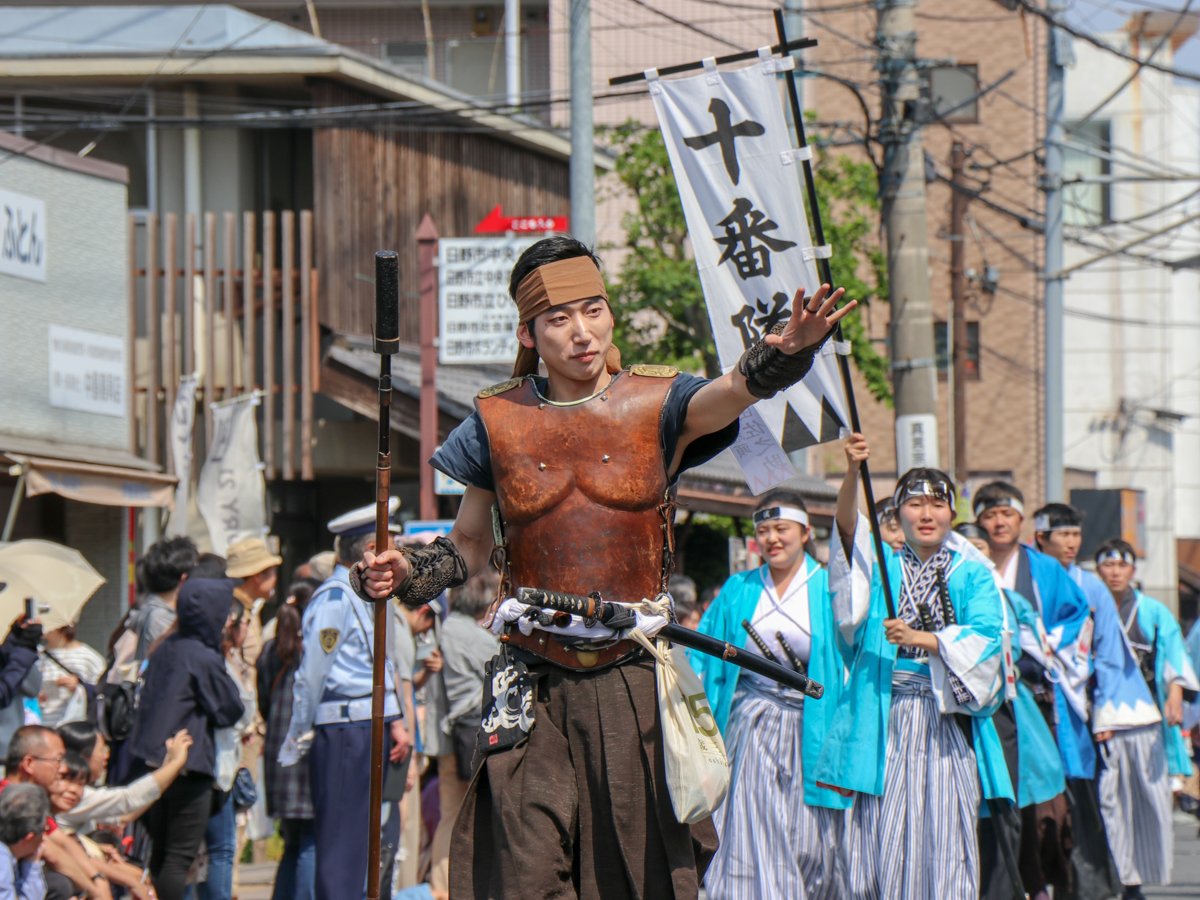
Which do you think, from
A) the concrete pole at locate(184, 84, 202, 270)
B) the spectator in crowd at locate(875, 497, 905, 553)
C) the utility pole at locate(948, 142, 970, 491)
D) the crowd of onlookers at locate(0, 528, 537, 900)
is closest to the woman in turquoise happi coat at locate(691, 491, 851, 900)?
the spectator in crowd at locate(875, 497, 905, 553)

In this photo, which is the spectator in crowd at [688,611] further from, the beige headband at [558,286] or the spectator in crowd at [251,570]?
the beige headband at [558,286]

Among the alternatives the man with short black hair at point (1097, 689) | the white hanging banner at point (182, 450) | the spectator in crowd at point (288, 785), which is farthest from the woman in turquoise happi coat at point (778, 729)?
the white hanging banner at point (182, 450)

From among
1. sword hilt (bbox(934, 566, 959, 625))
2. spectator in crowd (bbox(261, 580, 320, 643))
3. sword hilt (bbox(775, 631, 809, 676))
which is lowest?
sword hilt (bbox(775, 631, 809, 676))

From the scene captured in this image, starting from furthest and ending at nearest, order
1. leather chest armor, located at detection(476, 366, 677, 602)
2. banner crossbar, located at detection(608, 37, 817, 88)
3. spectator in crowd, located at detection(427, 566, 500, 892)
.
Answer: spectator in crowd, located at detection(427, 566, 500, 892), banner crossbar, located at detection(608, 37, 817, 88), leather chest armor, located at detection(476, 366, 677, 602)

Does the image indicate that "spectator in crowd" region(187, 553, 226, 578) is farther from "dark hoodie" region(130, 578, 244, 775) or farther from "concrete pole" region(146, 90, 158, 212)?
"concrete pole" region(146, 90, 158, 212)

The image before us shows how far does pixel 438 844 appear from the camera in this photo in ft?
26.5

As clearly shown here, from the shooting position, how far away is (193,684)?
6.75m

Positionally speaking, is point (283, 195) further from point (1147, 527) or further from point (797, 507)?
point (1147, 527)

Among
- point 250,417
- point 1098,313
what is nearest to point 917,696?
point 250,417

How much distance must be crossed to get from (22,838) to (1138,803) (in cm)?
630

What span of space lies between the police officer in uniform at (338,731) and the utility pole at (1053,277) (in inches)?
462

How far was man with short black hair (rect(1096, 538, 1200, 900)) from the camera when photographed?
8523 millimetres

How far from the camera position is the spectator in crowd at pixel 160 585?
7.52m

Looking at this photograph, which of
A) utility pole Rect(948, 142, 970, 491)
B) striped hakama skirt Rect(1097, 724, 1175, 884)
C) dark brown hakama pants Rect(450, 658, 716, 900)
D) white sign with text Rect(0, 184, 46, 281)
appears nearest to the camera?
dark brown hakama pants Rect(450, 658, 716, 900)
